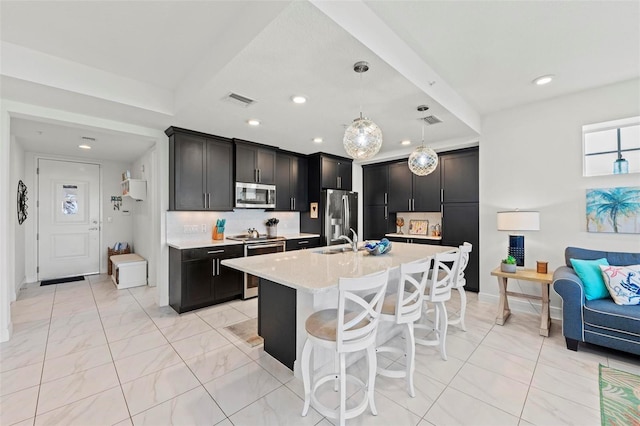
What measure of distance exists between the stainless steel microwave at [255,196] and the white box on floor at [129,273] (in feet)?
7.51

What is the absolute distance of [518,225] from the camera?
131 inches

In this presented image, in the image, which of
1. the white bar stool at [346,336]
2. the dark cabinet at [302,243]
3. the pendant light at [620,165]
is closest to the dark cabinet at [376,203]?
the dark cabinet at [302,243]

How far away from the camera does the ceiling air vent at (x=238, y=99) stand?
9.06ft

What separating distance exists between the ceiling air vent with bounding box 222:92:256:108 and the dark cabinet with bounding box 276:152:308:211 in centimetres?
215

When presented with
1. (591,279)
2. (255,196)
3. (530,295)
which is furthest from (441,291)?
(255,196)

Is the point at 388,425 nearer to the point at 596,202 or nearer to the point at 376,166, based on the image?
the point at 596,202

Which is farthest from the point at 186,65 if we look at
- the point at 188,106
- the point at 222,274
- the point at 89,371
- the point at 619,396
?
the point at 619,396

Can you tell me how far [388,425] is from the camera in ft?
5.66

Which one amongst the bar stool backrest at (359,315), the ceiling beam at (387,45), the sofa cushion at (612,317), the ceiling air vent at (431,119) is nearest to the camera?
the bar stool backrest at (359,315)

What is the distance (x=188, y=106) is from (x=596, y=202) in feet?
15.7

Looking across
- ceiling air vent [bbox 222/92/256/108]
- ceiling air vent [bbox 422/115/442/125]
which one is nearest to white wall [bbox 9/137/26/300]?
ceiling air vent [bbox 222/92/256/108]

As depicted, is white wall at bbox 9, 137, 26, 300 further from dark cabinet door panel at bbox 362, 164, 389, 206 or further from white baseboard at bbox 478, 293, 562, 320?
white baseboard at bbox 478, 293, 562, 320

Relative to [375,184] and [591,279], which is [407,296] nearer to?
[591,279]

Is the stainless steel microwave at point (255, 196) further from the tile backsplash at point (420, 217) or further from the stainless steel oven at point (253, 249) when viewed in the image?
the tile backsplash at point (420, 217)
